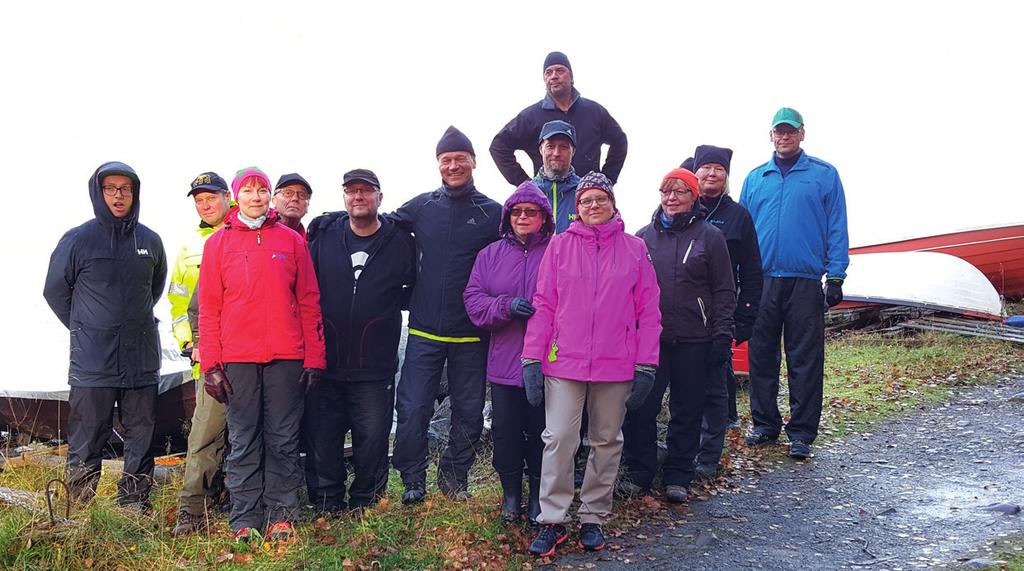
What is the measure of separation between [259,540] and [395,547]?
0.82 m

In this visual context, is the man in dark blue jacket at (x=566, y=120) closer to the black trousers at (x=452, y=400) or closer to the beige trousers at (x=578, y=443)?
the black trousers at (x=452, y=400)

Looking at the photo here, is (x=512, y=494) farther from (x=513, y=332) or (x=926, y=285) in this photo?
(x=926, y=285)

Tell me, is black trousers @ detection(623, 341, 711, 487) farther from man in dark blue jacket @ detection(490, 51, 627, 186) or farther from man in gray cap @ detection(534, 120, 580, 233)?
man in dark blue jacket @ detection(490, 51, 627, 186)

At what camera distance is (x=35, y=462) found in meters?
6.61

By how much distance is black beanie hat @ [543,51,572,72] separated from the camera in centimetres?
576

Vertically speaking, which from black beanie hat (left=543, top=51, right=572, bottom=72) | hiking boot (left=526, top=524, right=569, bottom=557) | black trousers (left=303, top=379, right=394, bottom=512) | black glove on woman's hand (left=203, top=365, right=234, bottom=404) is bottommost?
hiking boot (left=526, top=524, right=569, bottom=557)

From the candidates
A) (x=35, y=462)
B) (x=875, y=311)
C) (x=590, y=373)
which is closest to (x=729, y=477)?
(x=590, y=373)

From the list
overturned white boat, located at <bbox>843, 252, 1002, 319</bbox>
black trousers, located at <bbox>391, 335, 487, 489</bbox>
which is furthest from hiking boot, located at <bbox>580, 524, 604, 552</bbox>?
overturned white boat, located at <bbox>843, 252, 1002, 319</bbox>

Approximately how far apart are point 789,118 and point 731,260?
1512mm

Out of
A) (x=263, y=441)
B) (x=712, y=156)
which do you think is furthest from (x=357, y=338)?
(x=712, y=156)

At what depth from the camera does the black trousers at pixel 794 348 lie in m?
6.02

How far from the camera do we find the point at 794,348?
20.1 ft

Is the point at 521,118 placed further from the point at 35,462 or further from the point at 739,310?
the point at 35,462

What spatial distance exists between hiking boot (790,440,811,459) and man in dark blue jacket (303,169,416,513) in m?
3.49
